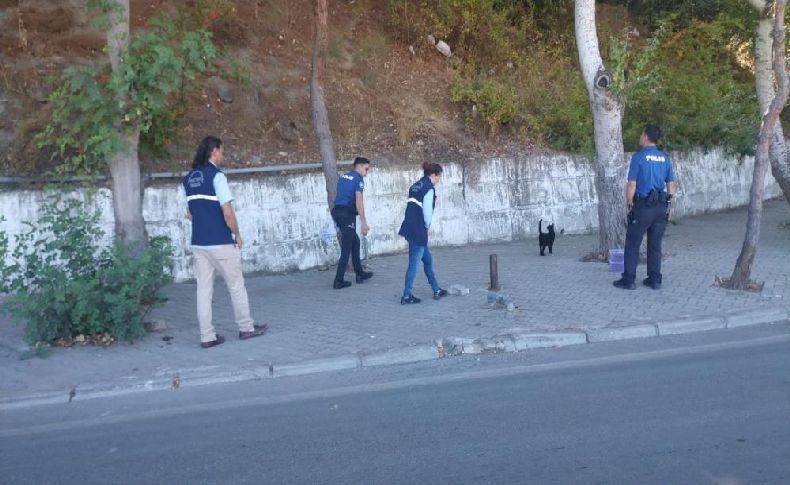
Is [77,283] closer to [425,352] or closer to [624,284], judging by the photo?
[425,352]

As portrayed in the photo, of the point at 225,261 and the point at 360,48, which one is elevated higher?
the point at 360,48

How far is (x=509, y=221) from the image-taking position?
47.2 feet

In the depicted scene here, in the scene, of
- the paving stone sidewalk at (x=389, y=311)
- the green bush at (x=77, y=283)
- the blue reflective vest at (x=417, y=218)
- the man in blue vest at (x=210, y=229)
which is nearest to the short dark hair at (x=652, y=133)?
the paving stone sidewalk at (x=389, y=311)

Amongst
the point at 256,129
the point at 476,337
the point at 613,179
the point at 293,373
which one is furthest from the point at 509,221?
the point at 293,373

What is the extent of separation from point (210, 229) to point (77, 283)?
1378 mm

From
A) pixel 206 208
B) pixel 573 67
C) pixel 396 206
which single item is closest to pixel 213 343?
pixel 206 208

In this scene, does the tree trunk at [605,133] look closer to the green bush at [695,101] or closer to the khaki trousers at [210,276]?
the green bush at [695,101]

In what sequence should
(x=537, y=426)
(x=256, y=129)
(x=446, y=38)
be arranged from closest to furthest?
1. (x=537, y=426)
2. (x=256, y=129)
3. (x=446, y=38)

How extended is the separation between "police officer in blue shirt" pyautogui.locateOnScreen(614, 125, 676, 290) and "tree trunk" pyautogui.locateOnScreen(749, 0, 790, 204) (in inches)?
156

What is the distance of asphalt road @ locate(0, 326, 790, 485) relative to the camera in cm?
514

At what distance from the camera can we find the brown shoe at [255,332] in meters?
8.49

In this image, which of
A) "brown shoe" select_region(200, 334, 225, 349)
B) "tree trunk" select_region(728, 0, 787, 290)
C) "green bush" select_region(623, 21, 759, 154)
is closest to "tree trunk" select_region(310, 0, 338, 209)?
"brown shoe" select_region(200, 334, 225, 349)

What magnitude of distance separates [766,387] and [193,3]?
1114 centimetres

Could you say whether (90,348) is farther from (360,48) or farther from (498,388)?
(360,48)
